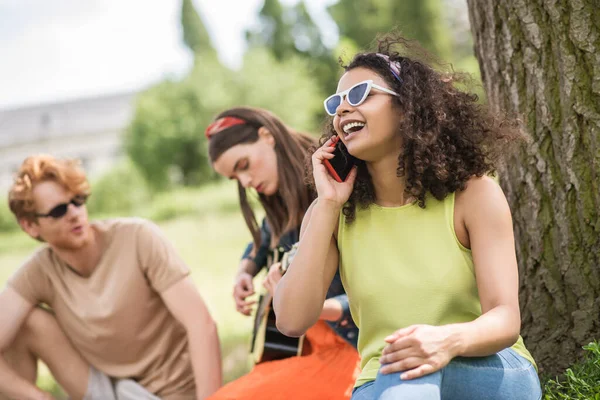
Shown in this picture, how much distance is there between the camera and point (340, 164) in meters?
2.86

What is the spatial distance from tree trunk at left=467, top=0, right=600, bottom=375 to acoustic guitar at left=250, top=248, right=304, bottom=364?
1157 millimetres

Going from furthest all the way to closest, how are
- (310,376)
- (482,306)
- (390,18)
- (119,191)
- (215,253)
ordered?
(390,18)
(119,191)
(215,253)
(310,376)
(482,306)

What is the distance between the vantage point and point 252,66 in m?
34.6

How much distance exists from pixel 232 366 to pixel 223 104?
88.9 ft

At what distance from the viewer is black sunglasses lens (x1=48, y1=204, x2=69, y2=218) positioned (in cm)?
440

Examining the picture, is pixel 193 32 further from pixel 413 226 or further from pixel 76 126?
pixel 413 226

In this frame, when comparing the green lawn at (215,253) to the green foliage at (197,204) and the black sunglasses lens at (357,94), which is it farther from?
the black sunglasses lens at (357,94)

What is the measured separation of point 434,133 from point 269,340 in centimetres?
169

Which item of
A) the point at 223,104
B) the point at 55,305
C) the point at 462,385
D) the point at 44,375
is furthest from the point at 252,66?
the point at 462,385

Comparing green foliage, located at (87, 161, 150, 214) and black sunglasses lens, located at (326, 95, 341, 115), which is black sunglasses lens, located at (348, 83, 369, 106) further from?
green foliage, located at (87, 161, 150, 214)

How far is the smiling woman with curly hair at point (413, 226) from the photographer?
251 centimetres

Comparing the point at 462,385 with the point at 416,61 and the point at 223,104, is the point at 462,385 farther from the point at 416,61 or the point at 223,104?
the point at 223,104

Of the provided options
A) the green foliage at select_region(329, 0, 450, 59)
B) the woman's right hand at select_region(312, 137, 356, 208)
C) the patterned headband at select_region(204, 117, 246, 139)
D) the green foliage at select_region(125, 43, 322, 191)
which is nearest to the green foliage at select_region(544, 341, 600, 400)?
the woman's right hand at select_region(312, 137, 356, 208)

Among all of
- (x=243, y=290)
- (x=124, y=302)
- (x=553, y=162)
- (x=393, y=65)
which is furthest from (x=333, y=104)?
(x=124, y=302)
